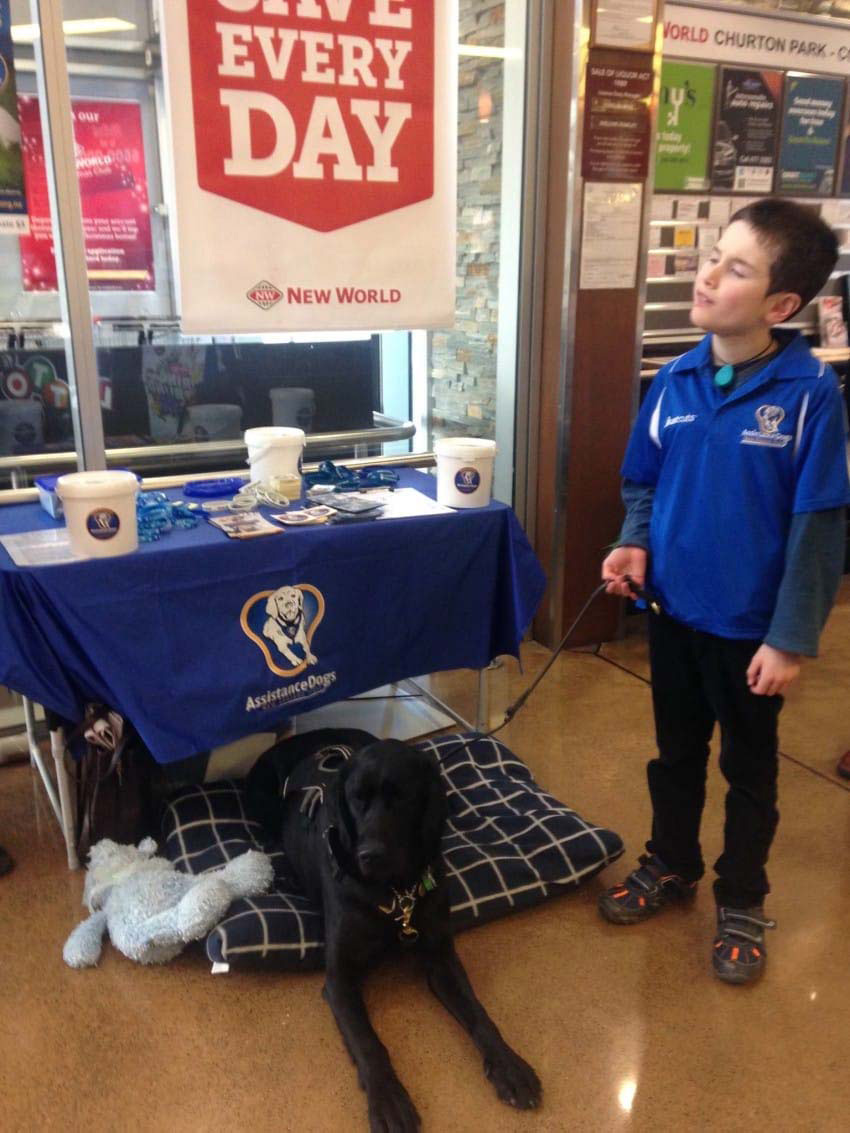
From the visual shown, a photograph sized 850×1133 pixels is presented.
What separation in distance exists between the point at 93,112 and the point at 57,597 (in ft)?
5.39

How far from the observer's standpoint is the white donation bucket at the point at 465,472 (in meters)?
2.28

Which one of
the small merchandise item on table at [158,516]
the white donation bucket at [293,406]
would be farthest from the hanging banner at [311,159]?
the small merchandise item on table at [158,516]

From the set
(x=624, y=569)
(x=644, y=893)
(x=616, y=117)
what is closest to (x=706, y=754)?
(x=644, y=893)

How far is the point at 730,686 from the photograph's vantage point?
174 centimetres

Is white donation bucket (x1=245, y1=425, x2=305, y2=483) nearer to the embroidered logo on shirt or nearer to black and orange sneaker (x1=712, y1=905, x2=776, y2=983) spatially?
the embroidered logo on shirt

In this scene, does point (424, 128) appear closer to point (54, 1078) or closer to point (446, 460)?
point (446, 460)

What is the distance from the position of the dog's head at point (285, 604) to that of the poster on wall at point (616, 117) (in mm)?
1733

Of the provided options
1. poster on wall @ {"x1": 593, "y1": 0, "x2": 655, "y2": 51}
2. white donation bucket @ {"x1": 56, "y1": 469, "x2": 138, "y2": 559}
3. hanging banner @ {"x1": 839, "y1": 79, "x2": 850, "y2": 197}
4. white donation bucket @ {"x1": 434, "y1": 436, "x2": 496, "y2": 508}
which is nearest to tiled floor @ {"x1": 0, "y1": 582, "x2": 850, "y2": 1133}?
white donation bucket @ {"x1": 56, "y1": 469, "x2": 138, "y2": 559}

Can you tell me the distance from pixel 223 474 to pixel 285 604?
0.74m

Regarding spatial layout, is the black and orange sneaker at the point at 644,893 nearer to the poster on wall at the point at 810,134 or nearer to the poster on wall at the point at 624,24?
the poster on wall at the point at 624,24

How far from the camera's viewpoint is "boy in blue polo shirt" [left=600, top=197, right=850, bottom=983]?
156cm

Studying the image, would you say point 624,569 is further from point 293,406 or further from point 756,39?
point 756,39

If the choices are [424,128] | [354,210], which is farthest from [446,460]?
[424,128]

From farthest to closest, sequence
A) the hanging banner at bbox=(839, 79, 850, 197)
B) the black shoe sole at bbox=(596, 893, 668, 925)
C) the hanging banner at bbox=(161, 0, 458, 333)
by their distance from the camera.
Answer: the hanging banner at bbox=(839, 79, 850, 197)
the hanging banner at bbox=(161, 0, 458, 333)
the black shoe sole at bbox=(596, 893, 668, 925)
